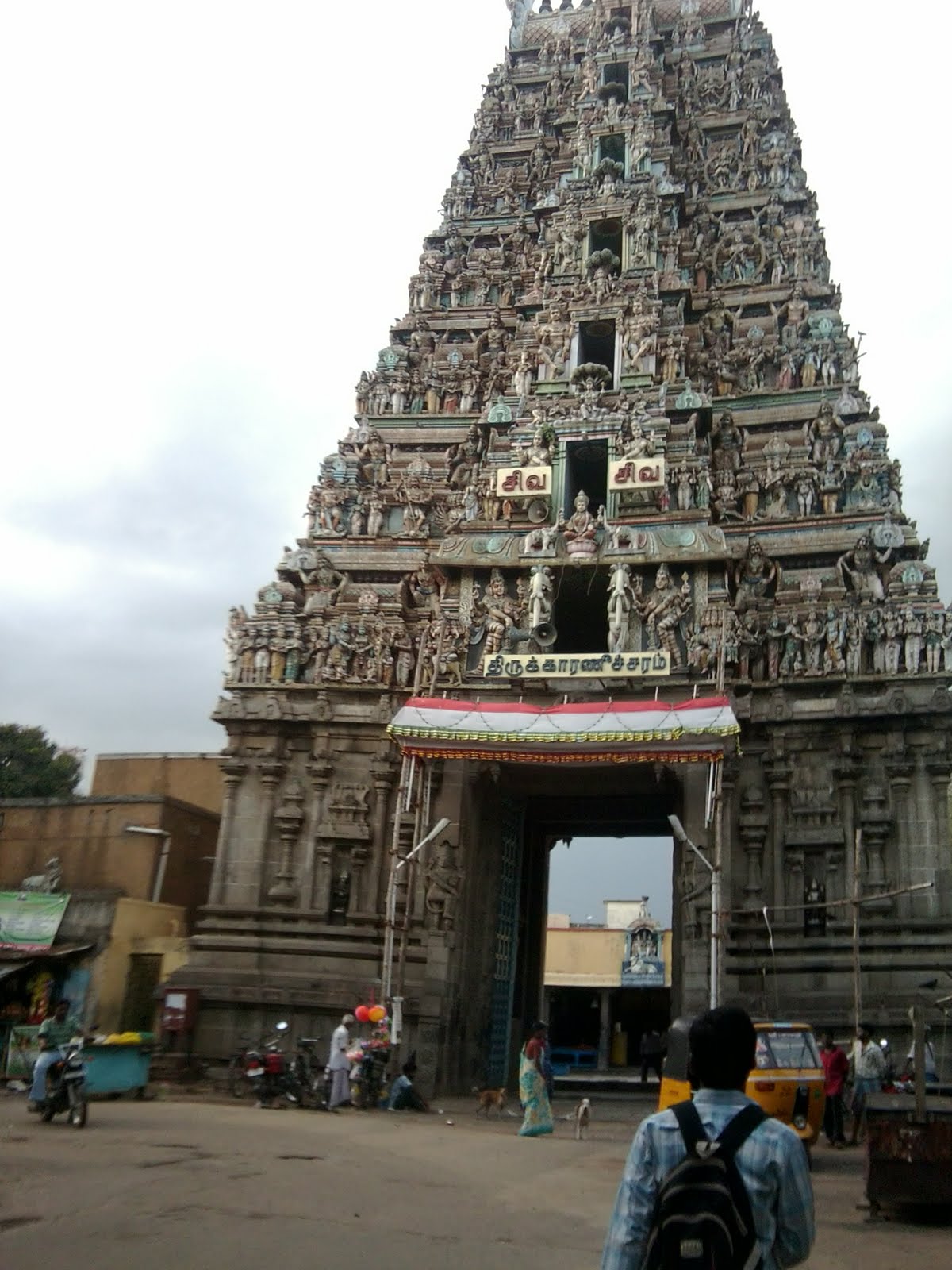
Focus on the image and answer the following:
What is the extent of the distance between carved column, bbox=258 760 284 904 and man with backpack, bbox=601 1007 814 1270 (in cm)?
2000

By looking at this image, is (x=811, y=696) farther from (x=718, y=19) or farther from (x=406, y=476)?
(x=718, y=19)

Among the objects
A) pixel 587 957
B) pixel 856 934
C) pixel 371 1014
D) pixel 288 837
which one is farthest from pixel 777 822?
pixel 587 957

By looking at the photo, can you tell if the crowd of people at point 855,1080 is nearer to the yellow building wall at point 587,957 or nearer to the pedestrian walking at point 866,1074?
the pedestrian walking at point 866,1074

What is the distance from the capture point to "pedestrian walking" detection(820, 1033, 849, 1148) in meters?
15.4

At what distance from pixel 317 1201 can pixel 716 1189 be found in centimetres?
669

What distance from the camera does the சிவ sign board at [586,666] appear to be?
71.0ft

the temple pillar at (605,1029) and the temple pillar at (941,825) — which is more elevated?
the temple pillar at (941,825)

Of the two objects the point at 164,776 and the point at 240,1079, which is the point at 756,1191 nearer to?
the point at 240,1079

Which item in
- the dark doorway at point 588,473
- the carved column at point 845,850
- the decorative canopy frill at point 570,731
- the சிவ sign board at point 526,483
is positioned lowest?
the carved column at point 845,850

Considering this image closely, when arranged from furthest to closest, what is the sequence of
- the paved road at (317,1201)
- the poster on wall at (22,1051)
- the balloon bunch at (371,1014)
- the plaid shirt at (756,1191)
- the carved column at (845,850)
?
1. the carved column at (845,850)
2. the balloon bunch at (371,1014)
3. the poster on wall at (22,1051)
4. the paved road at (317,1201)
5. the plaid shirt at (756,1191)

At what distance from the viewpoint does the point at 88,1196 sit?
875 cm

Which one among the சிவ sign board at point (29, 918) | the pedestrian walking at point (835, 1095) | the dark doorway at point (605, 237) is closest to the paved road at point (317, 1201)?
the pedestrian walking at point (835, 1095)

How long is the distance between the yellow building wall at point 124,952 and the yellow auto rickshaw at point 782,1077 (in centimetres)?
1284

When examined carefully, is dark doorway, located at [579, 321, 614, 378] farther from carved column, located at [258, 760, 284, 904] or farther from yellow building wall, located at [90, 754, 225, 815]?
yellow building wall, located at [90, 754, 225, 815]
